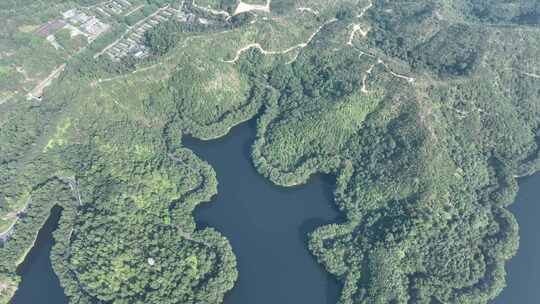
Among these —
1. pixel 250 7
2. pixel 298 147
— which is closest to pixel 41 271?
pixel 298 147

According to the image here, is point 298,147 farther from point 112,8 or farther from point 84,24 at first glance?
point 112,8

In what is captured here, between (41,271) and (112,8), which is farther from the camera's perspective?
(112,8)

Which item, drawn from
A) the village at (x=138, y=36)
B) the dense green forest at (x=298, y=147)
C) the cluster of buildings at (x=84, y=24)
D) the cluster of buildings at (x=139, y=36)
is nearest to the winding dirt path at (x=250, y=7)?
the dense green forest at (x=298, y=147)

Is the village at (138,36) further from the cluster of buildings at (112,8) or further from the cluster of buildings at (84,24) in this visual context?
the cluster of buildings at (112,8)

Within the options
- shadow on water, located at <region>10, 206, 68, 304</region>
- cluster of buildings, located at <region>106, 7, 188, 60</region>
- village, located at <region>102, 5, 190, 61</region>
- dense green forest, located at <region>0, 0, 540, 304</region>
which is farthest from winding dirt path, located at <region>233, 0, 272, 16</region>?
shadow on water, located at <region>10, 206, 68, 304</region>

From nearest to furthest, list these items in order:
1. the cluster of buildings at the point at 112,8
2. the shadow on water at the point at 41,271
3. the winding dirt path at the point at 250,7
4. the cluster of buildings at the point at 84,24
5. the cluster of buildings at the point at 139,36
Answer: the shadow on water at the point at 41,271
the cluster of buildings at the point at 139,36
the cluster of buildings at the point at 84,24
the winding dirt path at the point at 250,7
the cluster of buildings at the point at 112,8

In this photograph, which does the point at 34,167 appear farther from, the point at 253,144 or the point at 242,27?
the point at 242,27

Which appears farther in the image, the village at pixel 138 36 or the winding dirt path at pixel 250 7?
the winding dirt path at pixel 250 7

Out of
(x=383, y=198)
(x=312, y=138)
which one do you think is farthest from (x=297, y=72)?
(x=383, y=198)
